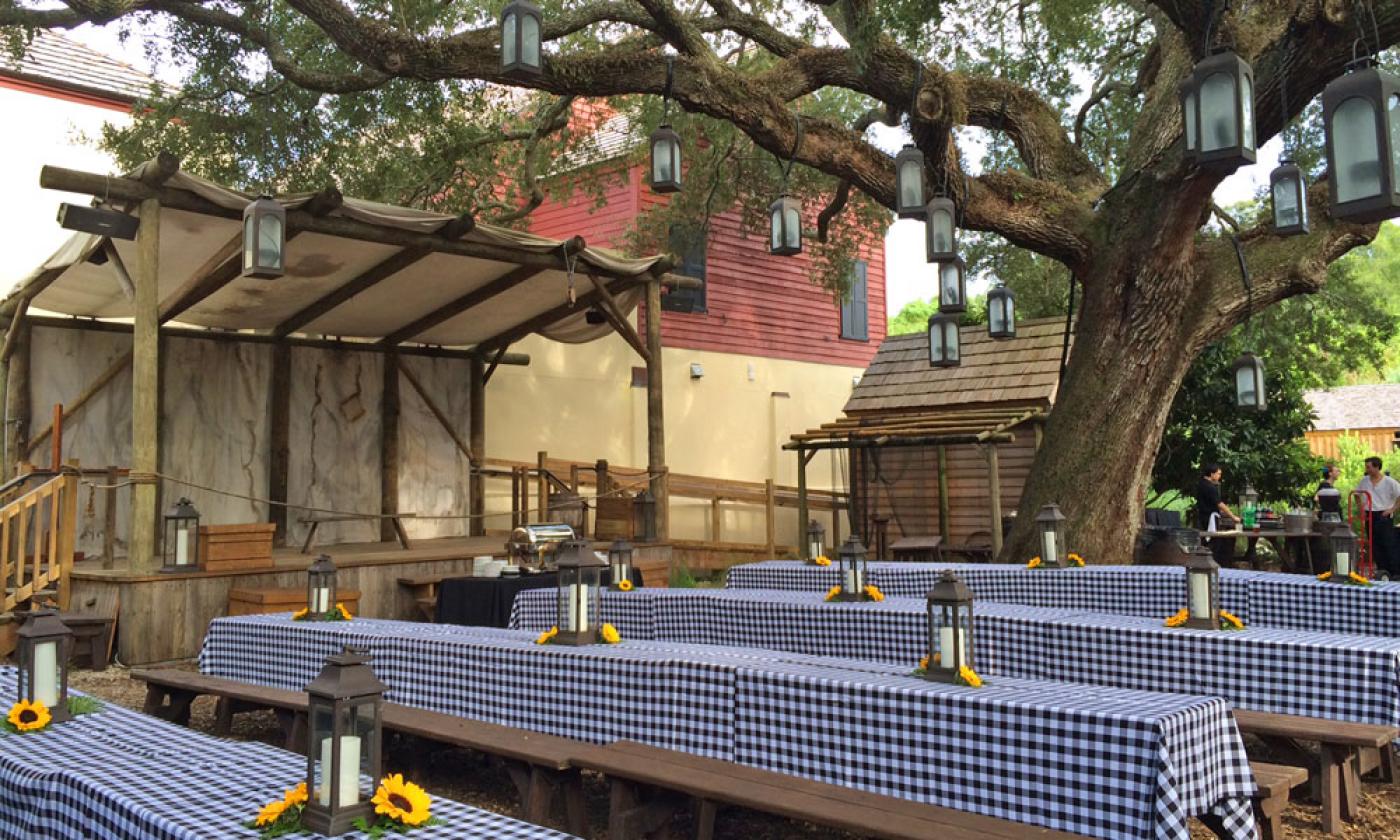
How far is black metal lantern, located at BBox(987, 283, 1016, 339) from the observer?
10.3 meters

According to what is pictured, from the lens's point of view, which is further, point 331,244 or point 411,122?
point 411,122

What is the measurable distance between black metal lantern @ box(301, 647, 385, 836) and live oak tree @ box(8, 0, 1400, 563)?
20.7 feet

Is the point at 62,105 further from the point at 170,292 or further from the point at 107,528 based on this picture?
the point at 107,528

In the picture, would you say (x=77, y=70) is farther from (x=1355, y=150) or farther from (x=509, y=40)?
(x=1355, y=150)

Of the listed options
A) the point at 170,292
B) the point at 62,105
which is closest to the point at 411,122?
the point at 170,292

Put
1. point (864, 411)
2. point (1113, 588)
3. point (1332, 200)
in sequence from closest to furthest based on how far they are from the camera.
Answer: point (1332, 200)
point (1113, 588)
point (864, 411)

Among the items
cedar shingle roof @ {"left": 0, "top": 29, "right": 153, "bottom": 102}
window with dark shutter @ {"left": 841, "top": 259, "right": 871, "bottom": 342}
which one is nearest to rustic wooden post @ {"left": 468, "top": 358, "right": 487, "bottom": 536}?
cedar shingle roof @ {"left": 0, "top": 29, "right": 153, "bottom": 102}

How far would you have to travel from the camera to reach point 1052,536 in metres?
7.91

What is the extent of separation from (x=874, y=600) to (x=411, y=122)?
306 inches

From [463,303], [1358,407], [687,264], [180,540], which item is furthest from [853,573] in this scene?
[1358,407]

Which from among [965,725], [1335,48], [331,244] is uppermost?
[1335,48]

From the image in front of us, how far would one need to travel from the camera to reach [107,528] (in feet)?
33.0

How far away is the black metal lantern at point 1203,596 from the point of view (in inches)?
200

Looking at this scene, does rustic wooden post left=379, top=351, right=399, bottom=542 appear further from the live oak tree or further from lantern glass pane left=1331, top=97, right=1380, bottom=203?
lantern glass pane left=1331, top=97, right=1380, bottom=203
